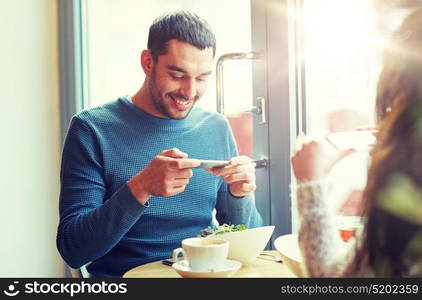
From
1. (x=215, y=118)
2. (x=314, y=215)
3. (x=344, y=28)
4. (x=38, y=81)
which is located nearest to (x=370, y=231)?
(x=314, y=215)

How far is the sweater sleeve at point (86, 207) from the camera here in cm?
103

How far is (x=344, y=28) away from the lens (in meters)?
1.05

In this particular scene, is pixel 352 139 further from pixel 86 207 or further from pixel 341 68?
pixel 86 207

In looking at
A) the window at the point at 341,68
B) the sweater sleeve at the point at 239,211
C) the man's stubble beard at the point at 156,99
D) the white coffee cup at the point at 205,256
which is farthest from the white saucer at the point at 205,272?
the man's stubble beard at the point at 156,99

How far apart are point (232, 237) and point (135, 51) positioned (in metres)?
1.34

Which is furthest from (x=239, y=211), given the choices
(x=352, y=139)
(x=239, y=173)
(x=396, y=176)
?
(x=396, y=176)

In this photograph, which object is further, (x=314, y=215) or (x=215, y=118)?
(x=215, y=118)

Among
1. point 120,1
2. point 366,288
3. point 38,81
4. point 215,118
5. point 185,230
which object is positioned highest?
point 120,1

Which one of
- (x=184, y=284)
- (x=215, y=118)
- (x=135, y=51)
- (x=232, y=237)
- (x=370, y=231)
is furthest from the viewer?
(x=135, y=51)

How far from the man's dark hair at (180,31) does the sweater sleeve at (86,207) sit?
28 cm

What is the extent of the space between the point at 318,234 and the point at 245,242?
14.1 inches

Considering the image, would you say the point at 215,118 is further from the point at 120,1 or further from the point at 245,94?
the point at 120,1

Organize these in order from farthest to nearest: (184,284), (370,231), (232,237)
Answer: (232,237) → (184,284) → (370,231)

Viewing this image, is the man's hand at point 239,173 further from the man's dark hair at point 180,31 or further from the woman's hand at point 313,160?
the woman's hand at point 313,160
